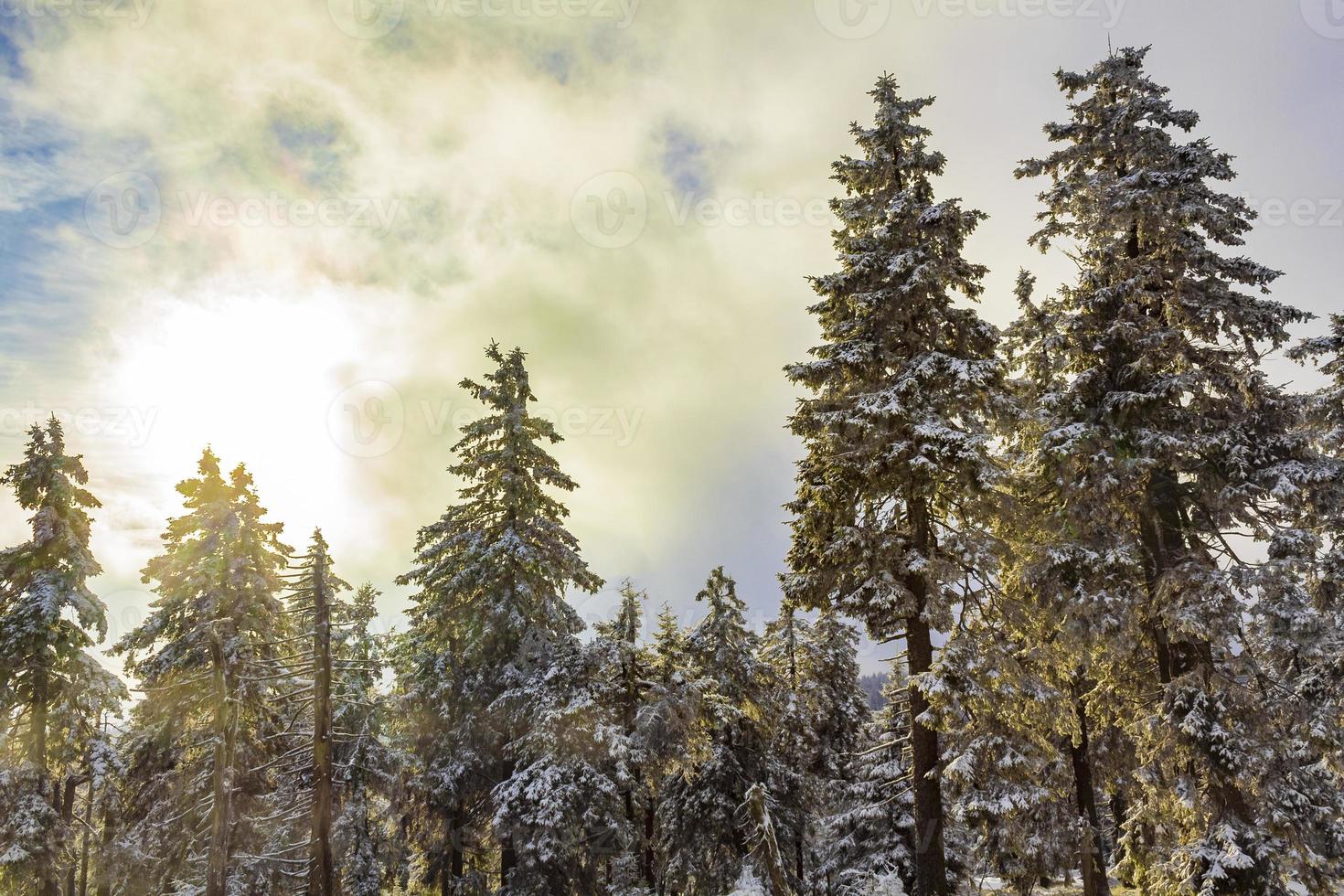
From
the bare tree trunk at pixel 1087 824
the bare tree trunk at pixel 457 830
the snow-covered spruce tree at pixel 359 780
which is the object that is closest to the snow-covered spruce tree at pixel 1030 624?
the bare tree trunk at pixel 1087 824

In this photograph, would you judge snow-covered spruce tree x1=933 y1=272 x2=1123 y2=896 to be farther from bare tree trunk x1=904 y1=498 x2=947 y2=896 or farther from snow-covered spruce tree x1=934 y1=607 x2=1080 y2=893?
bare tree trunk x1=904 y1=498 x2=947 y2=896

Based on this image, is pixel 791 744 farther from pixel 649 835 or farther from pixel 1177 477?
pixel 1177 477

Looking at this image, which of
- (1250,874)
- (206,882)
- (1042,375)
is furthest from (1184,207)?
(206,882)

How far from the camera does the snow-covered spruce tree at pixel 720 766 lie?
79.4ft

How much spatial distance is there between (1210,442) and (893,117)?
9.13 m

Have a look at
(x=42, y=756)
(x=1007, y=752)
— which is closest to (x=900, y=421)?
(x=1007, y=752)

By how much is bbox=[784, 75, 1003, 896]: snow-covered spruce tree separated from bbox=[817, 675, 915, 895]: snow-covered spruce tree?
1278cm

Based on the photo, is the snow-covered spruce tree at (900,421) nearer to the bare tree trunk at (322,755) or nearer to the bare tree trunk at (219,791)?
the bare tree trunk at (322,755)

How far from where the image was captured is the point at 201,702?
20.7 m

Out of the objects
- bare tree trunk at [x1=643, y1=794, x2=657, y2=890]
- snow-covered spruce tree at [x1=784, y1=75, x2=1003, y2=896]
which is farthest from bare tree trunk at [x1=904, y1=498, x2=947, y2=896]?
bare tree trunk at [x1=643, y1=794, x2=657, y2=890]

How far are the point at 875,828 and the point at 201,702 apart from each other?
23.9 m

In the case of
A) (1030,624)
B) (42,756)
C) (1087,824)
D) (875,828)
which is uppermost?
(1030,624)

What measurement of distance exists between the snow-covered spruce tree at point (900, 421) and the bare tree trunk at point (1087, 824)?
9.87m

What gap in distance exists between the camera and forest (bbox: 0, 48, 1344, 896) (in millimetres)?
12672
